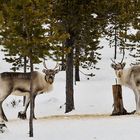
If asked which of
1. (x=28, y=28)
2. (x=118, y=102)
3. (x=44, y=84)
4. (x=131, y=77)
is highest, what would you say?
(x=28, y=28)

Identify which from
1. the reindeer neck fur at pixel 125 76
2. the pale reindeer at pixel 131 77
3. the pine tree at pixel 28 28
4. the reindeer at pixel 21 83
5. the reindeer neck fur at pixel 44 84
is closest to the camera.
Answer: the pine tree at pixel 28 28

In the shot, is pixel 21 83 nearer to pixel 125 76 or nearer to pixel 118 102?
pixel 118 102

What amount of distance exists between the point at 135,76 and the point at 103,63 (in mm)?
38040

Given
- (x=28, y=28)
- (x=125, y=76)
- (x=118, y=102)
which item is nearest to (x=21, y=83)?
(x=118, y=102)

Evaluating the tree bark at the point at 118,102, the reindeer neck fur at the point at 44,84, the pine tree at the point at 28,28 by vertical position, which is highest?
the pine tree at the point at 28,28

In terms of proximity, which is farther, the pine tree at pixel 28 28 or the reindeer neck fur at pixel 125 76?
the reindeer neck fur at pixel 125 76

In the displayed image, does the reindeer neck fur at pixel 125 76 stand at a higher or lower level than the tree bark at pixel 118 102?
higher

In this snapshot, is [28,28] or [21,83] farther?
[21,83]

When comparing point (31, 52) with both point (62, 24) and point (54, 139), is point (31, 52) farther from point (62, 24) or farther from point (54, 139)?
point (62, 24)

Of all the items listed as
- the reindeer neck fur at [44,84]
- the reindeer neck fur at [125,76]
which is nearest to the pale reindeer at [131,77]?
the reindeer neck fur at [125,76]

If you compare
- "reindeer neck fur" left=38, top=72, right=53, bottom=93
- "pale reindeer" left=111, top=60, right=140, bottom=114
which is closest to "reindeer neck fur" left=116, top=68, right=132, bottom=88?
"pale reindeer" left=111, top=60, right=140, bottom=114

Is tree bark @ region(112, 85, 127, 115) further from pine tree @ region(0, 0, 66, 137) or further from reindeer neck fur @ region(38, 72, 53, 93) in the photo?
pine tree @ region(0, 0, 66, 137)

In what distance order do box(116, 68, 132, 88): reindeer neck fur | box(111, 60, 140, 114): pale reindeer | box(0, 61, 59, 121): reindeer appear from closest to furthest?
box(0, 61, 59, 121): reindeer < box(111, 60, 140, 114): pale reindeer < box(116, 68, 132, 88): reindeer neck fur

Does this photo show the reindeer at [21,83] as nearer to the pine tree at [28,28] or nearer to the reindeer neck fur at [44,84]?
the reindeer neck fur at [44,84]
